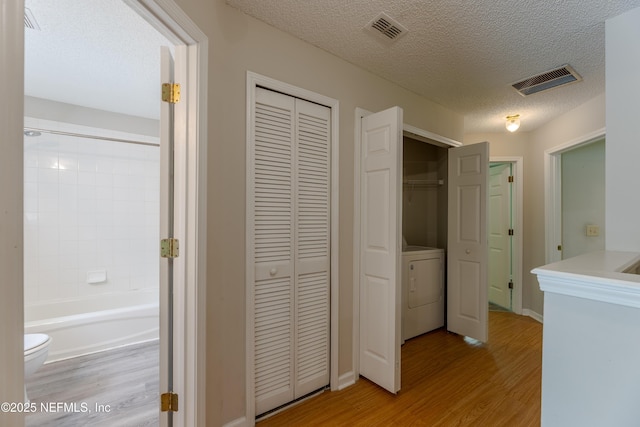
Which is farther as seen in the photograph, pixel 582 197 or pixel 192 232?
pixel 582 197

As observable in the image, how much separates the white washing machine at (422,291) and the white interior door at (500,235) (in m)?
1.31

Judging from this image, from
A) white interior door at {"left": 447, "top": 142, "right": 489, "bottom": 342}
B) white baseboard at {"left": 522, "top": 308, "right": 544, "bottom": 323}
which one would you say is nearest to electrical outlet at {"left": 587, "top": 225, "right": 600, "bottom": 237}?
white baseboard at {"left": 522, "top": 308, "right": 544, "bottom": 323}

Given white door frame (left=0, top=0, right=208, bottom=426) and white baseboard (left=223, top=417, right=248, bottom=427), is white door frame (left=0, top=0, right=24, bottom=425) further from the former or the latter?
white baseboard (left=223, top=417, right=248, bottom=427)

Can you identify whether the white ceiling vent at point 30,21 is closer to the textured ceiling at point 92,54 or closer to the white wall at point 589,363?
the textured ceiling at point 92,54

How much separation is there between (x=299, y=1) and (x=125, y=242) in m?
3.12

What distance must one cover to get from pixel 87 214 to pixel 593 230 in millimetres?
5516

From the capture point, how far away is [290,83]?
1.77 metres

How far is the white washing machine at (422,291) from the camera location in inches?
109

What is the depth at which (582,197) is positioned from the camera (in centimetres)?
315

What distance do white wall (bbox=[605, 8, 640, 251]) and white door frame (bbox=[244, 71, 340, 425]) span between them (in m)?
1.60

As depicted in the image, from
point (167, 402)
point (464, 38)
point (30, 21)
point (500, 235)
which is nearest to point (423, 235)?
point (500, 235)

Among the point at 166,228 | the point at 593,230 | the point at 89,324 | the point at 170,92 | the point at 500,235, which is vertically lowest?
the point at 89,324

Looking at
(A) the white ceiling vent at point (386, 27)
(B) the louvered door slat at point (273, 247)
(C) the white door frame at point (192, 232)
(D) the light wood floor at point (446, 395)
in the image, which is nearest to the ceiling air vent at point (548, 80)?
(A) the white ceiling vent at point (386, 27)

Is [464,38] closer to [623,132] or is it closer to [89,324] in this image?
[623,132]
